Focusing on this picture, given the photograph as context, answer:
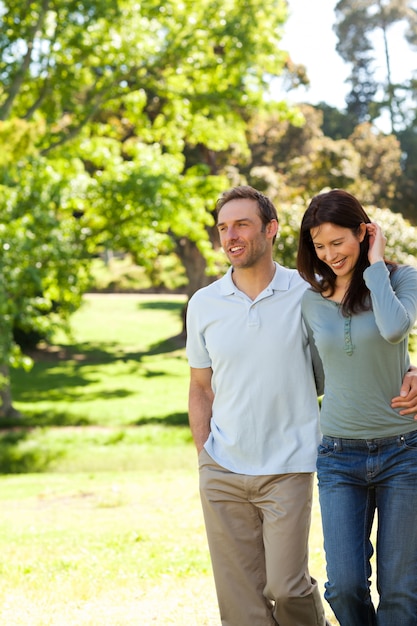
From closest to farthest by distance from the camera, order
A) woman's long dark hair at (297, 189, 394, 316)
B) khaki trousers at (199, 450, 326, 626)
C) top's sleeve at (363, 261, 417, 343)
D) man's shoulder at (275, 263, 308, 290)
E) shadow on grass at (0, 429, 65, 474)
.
→ top's sleeve at (363, 261, 417, 343)
woman's long dark hair at (297, 189, 394, 316)
khaki trousers at (199, 450, 326, 626)
man's shoulder at (275, 263, 308, 290)
shadow on grass at (0, 429, 65, 474)

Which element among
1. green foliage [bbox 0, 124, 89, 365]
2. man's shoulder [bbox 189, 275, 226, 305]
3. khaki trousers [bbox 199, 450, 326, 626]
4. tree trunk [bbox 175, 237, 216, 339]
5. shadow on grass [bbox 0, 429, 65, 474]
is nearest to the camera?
khaki trousers [bbox 199, 450, 326, 626]

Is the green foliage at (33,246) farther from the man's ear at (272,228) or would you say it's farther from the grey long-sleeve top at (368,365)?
the grey long-sleeve top at (368,365)

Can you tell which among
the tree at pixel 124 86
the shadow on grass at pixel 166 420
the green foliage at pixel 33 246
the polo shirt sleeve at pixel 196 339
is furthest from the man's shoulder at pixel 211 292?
the shadow on grass at pixel 166 420

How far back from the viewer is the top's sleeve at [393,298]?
127 inches

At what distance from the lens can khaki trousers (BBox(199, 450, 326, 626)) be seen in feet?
11.9

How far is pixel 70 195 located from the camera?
722 inches

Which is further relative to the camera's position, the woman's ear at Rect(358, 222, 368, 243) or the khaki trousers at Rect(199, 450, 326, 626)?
the khaki trousers at Rect(199, 450, 326, 626)

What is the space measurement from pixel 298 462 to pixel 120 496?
768 cm

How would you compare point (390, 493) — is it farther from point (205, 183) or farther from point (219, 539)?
point (205, 183)

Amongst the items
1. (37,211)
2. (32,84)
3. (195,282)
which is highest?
(32,84)

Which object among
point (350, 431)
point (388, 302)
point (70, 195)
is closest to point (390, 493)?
point (350, 431)

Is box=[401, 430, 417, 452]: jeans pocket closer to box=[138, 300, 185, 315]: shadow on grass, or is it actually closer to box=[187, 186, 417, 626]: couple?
box=[187, 186, 417, 626]: couple

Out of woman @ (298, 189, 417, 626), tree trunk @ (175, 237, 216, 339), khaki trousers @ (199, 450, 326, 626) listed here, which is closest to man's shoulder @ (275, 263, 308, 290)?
woman @ (298, 189, 417, 626)

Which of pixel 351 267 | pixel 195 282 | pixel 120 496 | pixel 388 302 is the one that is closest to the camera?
pixel 388 302
